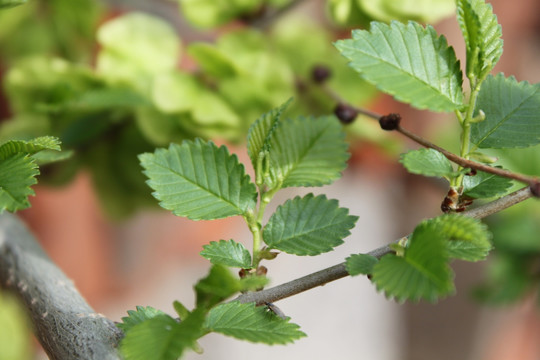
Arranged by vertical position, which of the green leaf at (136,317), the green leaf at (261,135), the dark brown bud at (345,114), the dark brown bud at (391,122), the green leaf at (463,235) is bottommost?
the green leaf at (136,317)

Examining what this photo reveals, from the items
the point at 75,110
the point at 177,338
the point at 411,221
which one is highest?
the point at 411,221

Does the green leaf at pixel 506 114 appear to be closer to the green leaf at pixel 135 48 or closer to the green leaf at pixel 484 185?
the green leaf at pixel 484 185

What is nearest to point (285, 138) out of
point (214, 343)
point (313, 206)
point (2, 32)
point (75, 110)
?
point (313, 206)

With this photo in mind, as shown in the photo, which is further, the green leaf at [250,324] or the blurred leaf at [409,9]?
the blurred leaf at [409,9]

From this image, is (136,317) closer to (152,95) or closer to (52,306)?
(52,306)

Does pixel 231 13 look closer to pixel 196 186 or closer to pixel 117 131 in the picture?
pixel 117 131

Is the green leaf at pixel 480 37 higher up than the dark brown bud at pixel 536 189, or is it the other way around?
the green leaf at pixel 480 37

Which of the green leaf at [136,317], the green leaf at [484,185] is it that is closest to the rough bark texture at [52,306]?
the green leaf at [136,317]
